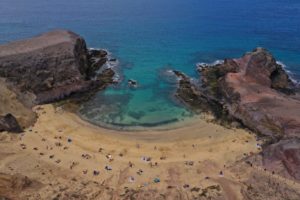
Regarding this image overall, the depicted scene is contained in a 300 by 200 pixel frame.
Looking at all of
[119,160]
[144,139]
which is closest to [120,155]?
[119,160]

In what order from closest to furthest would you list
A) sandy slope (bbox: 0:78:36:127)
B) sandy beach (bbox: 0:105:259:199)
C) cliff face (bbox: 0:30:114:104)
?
sandy beach (bbox: 0:105:259:199), sandy slope (bbox: 0:78:36:127), cliff face (bbox: 0:30:114:104)

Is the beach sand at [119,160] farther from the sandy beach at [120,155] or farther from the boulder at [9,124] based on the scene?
the boulder at [9,124]

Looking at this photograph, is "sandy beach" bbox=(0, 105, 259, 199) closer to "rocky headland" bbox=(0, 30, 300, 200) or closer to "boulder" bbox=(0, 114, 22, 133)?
"rocky headland" bbox=(0, 30, 300, 200)

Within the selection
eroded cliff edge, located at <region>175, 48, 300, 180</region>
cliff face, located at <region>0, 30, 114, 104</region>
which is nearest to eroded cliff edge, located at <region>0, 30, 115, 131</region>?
cliff face, located at <region>0, 30, 114, 104</region>

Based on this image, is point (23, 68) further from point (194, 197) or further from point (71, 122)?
point (194, 197)

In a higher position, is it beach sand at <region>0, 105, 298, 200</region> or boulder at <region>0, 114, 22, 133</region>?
boulder at <region>0, 114, 22, 133</region>

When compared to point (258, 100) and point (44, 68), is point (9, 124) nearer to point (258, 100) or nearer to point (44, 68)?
point (44, 68)
